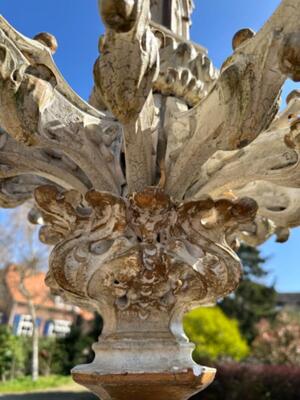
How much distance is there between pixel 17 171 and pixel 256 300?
33006 millimetres

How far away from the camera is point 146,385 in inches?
81.4

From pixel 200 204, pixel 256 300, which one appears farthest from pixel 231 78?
pixel 256 300

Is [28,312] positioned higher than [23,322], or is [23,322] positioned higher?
[28,312]

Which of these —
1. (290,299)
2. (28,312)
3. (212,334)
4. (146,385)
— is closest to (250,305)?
(212,334)

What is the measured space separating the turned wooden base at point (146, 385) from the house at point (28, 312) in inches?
903

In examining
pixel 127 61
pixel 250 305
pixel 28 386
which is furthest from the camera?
pixel 250 305

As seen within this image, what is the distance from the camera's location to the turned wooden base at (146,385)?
2.06 m

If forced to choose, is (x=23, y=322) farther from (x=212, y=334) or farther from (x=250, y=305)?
(x=212, y=334)

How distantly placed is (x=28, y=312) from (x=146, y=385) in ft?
129

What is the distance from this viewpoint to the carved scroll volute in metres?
1.72

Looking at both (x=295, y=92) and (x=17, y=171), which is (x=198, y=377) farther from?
(x=295, y=92)

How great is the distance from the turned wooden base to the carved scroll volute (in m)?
1.08

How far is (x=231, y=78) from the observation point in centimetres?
199

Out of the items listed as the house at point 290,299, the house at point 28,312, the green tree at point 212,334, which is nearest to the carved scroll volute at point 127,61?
the green tree at point 212,334
